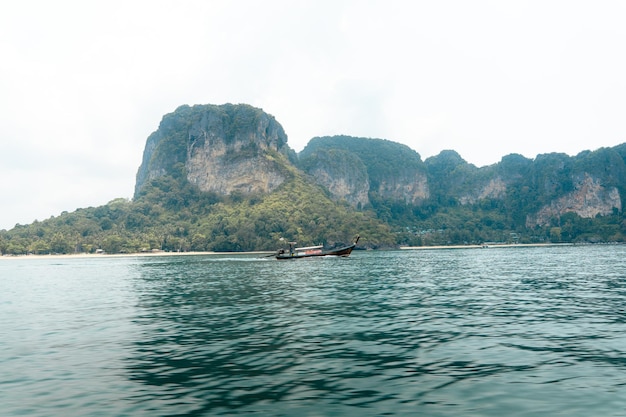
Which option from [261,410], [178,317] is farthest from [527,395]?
[178,317]

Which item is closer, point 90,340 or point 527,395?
point 527,395

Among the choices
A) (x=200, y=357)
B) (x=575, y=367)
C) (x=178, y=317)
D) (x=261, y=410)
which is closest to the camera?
(x=261, y=410)

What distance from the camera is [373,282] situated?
58.8m

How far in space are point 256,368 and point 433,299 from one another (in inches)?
995

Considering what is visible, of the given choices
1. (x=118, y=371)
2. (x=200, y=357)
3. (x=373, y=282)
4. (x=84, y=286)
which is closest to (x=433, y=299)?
(x=373, y=282)

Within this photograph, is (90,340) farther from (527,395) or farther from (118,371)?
(527,395)

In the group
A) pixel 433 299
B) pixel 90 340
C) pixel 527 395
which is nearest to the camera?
pixel 527 395

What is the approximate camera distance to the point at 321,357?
21.3m

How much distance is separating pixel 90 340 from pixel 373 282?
38052mm

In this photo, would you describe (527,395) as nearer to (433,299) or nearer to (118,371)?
(118,371)

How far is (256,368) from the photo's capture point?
64.3 ft

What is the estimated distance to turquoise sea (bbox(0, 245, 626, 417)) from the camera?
15.2 m

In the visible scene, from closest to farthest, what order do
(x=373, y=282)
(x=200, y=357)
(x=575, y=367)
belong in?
(x=575, y=367) → (x=200, y=357) → (x=373, y=282)

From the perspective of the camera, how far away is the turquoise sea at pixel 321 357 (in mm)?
15240
